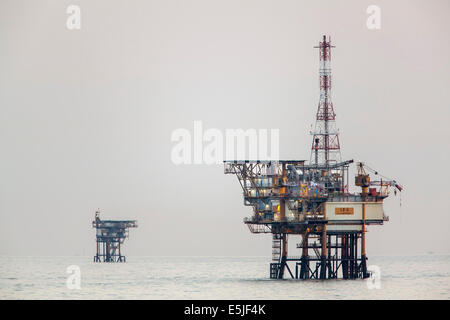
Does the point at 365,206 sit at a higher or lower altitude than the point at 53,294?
higher

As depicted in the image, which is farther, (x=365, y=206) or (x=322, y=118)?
(x=322, y=118)

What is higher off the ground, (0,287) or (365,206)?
(365,206)

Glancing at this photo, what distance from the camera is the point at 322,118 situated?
4798 inches

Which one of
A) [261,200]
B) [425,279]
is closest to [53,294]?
[261,200]
